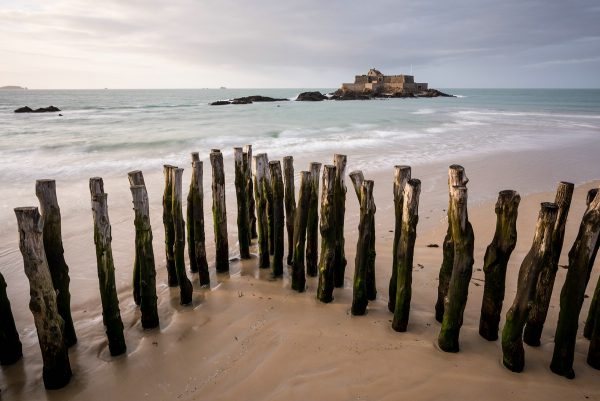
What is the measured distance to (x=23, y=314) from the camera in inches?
190

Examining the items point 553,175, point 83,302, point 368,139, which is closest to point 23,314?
point 83,302

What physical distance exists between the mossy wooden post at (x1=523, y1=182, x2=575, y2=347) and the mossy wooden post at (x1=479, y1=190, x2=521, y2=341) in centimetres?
32

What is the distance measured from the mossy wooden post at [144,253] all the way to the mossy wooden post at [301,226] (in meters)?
1.78

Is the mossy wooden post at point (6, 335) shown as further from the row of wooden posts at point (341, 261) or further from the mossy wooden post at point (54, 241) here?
the mossy wooden post at point (54, 241)

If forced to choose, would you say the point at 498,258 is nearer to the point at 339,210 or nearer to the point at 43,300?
the point at 339,210

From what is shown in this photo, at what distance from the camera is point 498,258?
379 centimetres

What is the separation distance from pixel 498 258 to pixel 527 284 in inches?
14.3

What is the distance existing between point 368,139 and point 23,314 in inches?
752

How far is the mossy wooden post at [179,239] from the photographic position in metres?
4.85

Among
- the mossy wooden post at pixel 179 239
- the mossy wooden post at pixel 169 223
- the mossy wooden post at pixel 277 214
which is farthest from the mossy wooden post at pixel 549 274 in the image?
the mossy wooden post at pixel 169 223

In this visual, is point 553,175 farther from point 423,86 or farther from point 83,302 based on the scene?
point 423,86

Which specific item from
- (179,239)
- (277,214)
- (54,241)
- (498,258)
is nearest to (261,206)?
(277,214)

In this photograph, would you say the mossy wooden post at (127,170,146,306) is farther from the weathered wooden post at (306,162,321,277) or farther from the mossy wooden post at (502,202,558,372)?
the mossy wooden post at (502,202,558,372)

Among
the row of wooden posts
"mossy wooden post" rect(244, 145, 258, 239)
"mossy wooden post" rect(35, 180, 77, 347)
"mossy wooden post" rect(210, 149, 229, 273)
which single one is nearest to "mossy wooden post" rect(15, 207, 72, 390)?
the row of wooden posts
